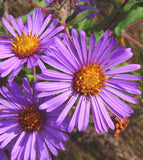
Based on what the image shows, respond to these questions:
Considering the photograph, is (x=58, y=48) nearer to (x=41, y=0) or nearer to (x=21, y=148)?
(x=21, y=148)

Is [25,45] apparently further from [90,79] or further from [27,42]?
[90,79]

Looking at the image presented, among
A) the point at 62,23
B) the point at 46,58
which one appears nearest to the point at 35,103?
the point at 46,58

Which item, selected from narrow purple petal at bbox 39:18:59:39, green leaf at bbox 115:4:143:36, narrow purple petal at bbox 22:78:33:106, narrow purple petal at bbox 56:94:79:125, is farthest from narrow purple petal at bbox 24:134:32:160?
green leaf at bbox 115:4:143:36

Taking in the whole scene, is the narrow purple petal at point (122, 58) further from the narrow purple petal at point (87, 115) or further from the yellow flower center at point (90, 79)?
the narrow purple petal at point (87, 115)

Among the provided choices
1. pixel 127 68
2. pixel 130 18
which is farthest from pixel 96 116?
pixel 130 18

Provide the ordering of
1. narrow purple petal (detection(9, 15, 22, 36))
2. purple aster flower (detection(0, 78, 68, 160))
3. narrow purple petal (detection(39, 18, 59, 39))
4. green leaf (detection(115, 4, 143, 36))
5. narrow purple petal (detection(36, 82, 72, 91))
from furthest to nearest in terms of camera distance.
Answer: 1. green leaf (detection(115, 4, 143, 36))
2. narrow purple petal (detection(9, 15, 22, 36))
3. narrow purple petal (detection(39, 18, 59, 39))
4. purple aster flower (detection(0, 78, 68, 160))
5. narrow purple petal (detection(36, 82, 72, 91))

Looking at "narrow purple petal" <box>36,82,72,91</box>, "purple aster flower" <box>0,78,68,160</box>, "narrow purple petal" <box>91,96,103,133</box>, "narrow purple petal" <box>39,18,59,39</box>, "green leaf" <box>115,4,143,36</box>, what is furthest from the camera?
"green leaf" <box>115,4,143,36</box>

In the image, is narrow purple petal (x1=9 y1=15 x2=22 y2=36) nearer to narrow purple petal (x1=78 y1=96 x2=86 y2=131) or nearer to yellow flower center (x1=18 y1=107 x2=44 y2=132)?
yellow flower center (x1=18 y1=107 x2=44 y2=132)
